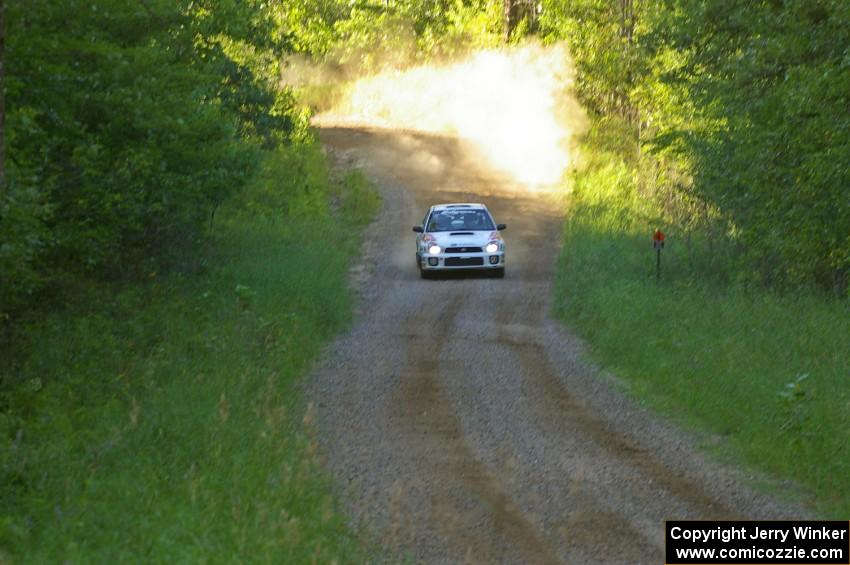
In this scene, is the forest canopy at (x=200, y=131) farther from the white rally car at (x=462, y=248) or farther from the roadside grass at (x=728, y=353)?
the white rally car at (x=462, y=248)

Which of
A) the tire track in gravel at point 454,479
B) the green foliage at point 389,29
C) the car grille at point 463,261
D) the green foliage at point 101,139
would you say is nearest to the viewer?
the tire track in gravel at point 454,479

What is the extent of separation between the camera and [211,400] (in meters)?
12.1

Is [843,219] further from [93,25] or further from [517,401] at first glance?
[93,25]

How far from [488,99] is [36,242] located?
4011cm

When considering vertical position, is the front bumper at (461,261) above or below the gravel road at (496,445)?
above

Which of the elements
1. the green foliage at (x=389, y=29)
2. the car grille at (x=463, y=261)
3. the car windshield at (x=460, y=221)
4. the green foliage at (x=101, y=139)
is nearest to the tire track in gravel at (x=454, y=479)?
the green foliage at (x=101, y=139)

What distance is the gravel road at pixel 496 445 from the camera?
899cm

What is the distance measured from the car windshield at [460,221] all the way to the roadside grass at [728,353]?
2.10 m

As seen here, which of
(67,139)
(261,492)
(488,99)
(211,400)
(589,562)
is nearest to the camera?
(589,562)

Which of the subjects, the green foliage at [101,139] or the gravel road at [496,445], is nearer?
the gravel road at [496,445]

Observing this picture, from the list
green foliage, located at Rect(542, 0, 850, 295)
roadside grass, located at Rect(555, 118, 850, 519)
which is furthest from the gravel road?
green foliage, located at Rect(542, 0, 850, 295)

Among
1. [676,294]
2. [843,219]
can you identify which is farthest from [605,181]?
[843,219]

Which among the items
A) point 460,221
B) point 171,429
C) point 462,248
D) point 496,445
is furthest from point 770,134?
point 171,429

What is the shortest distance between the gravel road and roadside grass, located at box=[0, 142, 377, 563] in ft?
1.72
